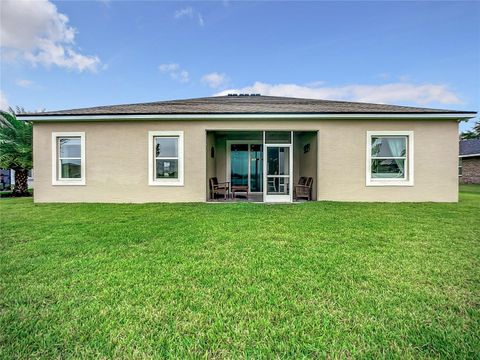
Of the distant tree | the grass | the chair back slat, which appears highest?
the distant tree

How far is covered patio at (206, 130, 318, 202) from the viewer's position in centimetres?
1049

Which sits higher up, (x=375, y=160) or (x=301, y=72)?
(x=301, y=72)

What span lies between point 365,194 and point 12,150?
1751 centimetres

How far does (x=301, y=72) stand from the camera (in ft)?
68.1

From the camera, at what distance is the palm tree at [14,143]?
1315cm

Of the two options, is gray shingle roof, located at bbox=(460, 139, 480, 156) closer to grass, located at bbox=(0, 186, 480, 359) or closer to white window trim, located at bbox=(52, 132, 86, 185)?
grass, located at bbox=(0, 186, 480, 359)

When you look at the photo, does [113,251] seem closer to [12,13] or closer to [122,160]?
[122,160]

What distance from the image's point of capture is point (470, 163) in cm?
2498

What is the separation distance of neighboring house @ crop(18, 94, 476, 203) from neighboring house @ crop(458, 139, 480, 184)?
796 inches

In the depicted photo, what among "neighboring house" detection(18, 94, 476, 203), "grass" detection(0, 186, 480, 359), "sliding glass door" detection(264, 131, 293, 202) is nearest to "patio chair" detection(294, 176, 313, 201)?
"neighboring house" detection(18, 94, 476, 203)

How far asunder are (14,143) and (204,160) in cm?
1113

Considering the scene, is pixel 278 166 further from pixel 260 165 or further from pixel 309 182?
pixel 260 165

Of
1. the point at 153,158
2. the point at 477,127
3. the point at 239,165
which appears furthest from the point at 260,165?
the point at 477,127

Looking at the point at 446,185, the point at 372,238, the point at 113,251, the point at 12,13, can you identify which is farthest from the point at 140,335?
the point at 12,13
